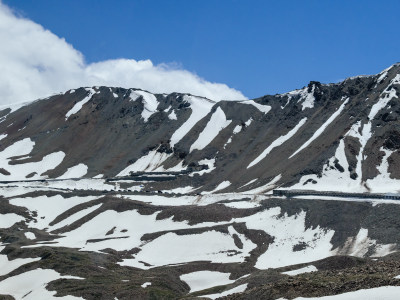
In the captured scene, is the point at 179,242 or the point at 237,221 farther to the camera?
the point at 237,221

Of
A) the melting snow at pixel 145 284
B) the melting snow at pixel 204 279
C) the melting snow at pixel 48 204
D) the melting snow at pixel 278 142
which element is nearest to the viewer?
the melting snow at pixel 145 284

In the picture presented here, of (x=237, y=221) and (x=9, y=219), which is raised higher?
(x=9, y=219)

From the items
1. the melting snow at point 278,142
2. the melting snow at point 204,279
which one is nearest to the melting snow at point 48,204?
the melting snow at point 278,142

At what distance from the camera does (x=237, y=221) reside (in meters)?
107

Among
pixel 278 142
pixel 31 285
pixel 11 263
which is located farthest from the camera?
pixel 278 142

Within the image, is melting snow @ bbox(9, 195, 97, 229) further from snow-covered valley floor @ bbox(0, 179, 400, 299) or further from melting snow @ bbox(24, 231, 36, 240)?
melting snow @ bbox(24, 231, 36, 240)

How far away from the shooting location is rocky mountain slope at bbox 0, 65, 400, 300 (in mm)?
68500

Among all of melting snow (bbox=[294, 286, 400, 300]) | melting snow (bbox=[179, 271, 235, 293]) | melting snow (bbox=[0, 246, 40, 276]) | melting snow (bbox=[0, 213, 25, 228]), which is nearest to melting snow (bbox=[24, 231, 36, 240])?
melting snow (bbox=[0, 213, 25, 228])

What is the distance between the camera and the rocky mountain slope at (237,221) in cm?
6850

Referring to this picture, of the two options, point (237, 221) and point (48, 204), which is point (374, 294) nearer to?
point (237, 221)

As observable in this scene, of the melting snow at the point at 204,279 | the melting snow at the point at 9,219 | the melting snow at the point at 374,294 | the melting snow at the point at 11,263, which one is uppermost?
the melting snow at the point at 9,219

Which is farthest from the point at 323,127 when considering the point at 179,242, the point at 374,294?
the point at 374,294

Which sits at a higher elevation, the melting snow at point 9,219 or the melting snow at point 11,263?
the melting snow at point 9,219

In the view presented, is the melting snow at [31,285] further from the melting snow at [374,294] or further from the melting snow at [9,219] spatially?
the melting snow at [9,219]
